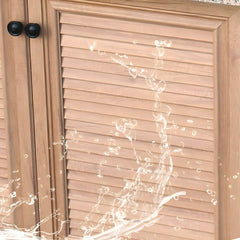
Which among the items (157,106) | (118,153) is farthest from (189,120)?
(118,153)

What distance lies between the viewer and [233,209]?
156 cm

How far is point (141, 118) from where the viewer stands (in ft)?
5.19

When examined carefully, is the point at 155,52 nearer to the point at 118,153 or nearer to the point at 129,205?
the point at 118,153

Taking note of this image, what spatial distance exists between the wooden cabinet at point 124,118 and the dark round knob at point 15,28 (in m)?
0.02

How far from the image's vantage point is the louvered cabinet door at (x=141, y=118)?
1.50m

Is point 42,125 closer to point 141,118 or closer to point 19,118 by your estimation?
point 19,118

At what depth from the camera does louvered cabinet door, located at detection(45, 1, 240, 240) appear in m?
1.50

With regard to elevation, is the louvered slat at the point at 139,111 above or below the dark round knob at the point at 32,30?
below

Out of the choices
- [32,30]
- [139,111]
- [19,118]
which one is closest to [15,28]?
[32,30]

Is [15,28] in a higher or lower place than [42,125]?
higher

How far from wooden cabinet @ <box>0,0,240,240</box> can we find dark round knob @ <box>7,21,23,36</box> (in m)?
0.02

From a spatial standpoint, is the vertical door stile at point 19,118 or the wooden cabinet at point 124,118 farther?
the vertical door stile at point 19,118

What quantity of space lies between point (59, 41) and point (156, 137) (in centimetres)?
29

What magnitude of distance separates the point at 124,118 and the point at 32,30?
270mm
